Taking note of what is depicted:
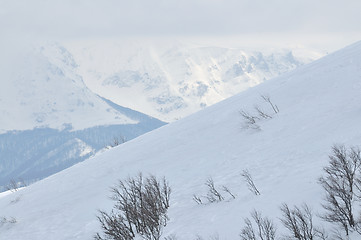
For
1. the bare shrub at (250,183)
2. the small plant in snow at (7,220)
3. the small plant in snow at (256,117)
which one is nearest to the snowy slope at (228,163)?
the bare shrub at (250,183)

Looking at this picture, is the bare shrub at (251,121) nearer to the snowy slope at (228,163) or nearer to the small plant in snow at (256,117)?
the small plant in snow at (256,117)

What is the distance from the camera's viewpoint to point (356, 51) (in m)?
62.9

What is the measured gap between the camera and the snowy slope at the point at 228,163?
90.8 ft

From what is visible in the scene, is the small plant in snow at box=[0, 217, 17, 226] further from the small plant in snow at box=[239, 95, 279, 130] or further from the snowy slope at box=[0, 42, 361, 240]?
the small plant in snow at box=[239, 95, 279, 130]

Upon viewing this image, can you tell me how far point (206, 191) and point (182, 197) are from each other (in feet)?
8.22

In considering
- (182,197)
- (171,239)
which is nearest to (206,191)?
(182,197)

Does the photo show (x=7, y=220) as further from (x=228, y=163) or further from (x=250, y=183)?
(x=250, y=183)

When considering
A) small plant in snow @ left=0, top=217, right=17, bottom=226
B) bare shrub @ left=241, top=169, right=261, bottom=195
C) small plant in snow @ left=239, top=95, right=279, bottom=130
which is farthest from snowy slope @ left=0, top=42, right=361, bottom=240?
small plant in snow @ left=239, top=95, right=279, bottom=130

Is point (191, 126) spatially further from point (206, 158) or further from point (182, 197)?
point (182, 197)

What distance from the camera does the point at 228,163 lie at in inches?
1542

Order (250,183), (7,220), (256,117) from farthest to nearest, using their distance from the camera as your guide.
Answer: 1. (256,117)
2. (7,220)
3. (250,183)

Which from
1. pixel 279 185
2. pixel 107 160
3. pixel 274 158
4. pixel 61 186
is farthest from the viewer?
pixel 107 160

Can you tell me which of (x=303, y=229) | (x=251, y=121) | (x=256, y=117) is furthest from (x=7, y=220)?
(x=303, y=229)

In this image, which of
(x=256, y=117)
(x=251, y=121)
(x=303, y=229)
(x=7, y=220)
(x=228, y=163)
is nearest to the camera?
(x=303, y=229)
